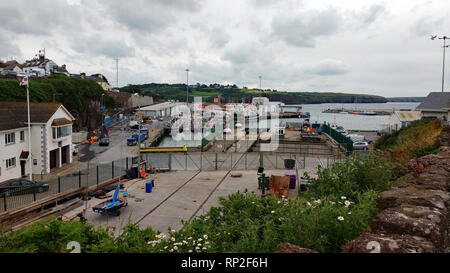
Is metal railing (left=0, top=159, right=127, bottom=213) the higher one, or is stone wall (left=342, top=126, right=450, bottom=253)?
stone wall (left=342, top=126, right=450, bottom=253)

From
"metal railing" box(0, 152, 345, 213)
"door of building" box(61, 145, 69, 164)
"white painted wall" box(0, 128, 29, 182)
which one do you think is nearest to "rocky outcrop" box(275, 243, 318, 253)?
"metal railing" box(0, 152, 345, 213)

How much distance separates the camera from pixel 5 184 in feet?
69.2

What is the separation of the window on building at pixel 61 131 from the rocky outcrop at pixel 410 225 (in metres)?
31.9

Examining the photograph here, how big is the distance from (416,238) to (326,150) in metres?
44.9

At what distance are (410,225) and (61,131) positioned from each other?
34.1 metres

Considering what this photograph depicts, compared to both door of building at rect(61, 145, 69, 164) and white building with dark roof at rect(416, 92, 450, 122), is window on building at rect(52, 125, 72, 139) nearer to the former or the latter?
door of building at rect(61, 145, 69, 164)

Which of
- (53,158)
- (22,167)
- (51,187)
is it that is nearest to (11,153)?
(22,167)

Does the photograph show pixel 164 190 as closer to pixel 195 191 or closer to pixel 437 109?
pixel 195 191

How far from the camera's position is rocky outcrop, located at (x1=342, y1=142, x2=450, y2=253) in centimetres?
377

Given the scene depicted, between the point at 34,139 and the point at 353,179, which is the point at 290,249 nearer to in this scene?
the point at 353,179

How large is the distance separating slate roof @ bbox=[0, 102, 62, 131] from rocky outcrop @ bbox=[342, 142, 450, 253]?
29.2m

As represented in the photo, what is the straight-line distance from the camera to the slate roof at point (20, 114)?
27.4m

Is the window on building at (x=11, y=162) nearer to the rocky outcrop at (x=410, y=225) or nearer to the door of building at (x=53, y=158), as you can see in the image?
the door of building at (x=53, y=158)
